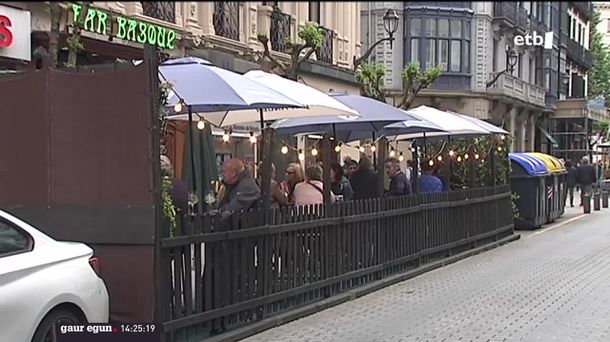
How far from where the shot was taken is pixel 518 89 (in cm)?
4050

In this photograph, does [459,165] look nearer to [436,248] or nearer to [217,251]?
[436,248]

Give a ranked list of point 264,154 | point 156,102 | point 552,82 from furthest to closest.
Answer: point 552,82 < point 264,154 < point 156,102

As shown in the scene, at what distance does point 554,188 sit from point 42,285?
1763cm

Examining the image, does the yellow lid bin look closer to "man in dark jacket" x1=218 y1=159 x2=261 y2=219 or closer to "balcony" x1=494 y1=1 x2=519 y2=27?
"balcony" x1=494 y1=1 x2=519 y2=27

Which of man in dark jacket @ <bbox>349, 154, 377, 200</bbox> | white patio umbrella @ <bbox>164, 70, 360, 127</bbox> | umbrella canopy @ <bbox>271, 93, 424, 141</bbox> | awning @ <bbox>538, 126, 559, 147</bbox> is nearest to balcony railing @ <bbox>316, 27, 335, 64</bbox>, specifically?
umbrella canopy @ <bbox>271, 93, 424, 141</bbox>

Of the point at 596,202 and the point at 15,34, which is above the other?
the point at 15,34

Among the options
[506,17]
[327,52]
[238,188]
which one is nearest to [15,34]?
[238,188]

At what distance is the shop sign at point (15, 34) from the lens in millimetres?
12188

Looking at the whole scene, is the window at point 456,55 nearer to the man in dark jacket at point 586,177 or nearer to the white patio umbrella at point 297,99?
the man in dark jacket at point 586,177

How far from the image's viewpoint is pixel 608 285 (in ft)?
35.3

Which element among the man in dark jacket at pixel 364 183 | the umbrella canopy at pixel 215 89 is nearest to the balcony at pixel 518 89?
the man in dark jacket at pixel 364 183

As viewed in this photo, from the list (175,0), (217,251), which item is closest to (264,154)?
(217,251)

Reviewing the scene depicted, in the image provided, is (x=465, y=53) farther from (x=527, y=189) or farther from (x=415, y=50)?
(x=527, y=189)

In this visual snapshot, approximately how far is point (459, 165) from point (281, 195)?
340 inches
